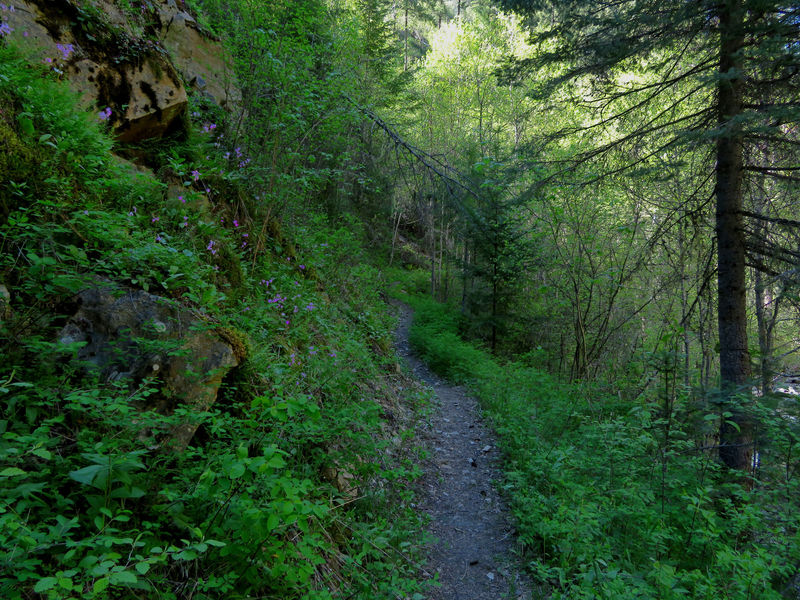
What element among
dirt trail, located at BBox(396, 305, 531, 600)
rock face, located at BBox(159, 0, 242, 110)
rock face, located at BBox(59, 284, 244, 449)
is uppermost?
rock face, located at BBox(159, 0, 242, 110)

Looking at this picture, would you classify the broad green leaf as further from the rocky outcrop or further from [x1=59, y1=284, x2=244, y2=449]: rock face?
the rocky outcrop

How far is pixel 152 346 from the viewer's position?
252 cm

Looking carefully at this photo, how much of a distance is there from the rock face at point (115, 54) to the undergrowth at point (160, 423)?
0.32 meters

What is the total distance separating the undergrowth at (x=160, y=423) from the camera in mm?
1685

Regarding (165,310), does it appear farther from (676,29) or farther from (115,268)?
(676,29)

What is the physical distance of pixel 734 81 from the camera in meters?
5.55

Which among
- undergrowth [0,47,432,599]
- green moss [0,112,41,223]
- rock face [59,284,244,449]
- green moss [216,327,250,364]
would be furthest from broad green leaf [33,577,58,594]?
green moss [0,112,41,223]

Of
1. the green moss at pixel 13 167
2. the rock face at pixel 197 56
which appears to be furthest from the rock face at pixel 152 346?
the rock face at pixel 197 56

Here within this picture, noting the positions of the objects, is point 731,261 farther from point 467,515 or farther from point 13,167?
point 13,167

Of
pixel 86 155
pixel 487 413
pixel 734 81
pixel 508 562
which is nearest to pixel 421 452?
→ pixel 508 562

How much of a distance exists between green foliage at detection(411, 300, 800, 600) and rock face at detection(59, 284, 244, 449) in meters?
2.94

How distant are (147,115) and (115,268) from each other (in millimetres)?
2403

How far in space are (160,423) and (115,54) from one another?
13.4 feet

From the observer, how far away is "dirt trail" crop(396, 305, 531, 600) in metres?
3.70
